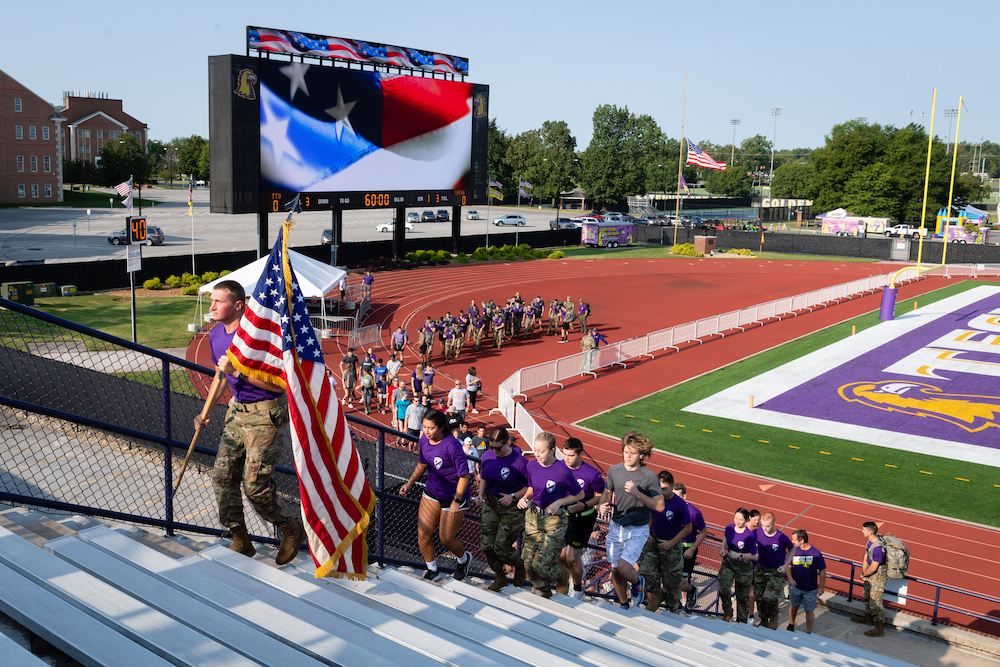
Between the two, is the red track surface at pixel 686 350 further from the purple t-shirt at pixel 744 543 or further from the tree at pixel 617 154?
the tree at pixel 617 154

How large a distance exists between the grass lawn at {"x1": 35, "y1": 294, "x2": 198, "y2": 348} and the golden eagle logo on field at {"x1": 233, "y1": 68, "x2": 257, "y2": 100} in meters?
9.24

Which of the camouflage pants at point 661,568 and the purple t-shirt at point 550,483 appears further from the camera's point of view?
the camouflage pants at point 661,568

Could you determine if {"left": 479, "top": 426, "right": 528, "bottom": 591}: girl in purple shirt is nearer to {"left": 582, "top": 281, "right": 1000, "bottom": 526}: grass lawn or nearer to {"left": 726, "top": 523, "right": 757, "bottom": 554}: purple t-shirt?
{"left": 726, "top": 523, "right": 757, "bottom": 554}: purple t-shirt

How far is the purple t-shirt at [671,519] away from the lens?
320 inches

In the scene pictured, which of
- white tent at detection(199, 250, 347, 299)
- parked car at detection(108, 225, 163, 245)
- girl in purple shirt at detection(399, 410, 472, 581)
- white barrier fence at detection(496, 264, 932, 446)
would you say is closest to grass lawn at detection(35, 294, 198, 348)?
white tent at detection(199, 250, 347, 299)

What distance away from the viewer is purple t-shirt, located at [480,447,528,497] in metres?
7.35

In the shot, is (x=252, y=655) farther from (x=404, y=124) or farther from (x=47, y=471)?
(x=404, y=124)

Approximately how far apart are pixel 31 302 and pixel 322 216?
6603 cm

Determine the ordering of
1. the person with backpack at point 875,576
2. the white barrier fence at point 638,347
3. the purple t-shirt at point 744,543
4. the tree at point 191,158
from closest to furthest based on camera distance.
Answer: the purple t-shirt at point 744,543
the person with backpack at point 875,576
the white barrier fence at point 638,347
the tree at point 191,158

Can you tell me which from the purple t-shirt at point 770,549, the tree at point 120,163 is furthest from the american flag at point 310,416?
the tree at point 120,163

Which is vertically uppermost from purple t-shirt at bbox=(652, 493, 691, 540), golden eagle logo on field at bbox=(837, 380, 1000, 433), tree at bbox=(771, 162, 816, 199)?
tree at bbox=(771, 162, 816, 199)

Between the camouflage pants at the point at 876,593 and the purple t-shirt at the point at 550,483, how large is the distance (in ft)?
19.3

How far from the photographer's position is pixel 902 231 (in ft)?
269

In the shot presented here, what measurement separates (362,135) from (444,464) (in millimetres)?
35619
